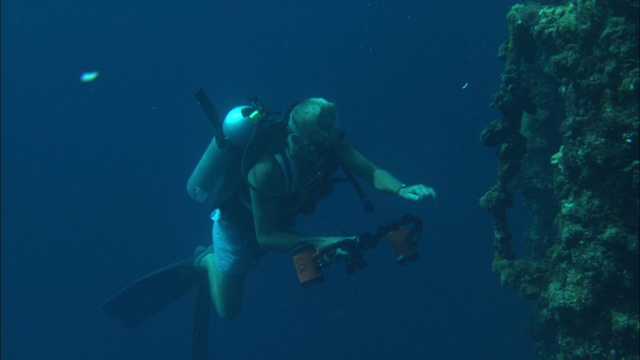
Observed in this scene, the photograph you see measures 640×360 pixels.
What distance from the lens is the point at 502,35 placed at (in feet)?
65.4

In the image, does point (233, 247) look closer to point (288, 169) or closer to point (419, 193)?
point (288, 169)

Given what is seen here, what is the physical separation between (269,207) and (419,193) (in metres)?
→ 1.40

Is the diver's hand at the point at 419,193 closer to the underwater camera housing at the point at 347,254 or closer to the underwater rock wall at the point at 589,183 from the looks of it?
the underwater camera housing at the point at 347,254

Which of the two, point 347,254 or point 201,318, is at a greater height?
point 201,318

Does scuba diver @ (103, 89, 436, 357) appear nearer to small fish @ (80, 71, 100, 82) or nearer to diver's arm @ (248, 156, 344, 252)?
diver's arm @ (248, 156, 344, 252)

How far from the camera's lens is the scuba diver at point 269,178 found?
13.3 feet

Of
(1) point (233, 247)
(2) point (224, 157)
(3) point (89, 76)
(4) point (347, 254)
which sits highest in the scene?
(3) point (89, 76)

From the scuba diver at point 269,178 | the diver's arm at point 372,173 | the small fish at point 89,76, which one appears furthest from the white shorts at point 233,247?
the small fish at point 89,76

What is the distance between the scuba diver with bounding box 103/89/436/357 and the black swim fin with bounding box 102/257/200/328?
5.49 ft

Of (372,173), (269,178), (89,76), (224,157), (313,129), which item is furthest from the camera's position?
(89,76)

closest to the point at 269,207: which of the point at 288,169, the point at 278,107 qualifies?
the point at 288,169

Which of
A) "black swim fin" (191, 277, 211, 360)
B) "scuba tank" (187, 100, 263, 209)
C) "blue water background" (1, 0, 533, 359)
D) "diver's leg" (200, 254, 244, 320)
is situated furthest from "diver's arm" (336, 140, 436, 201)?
"blue water background" (1, 0, 533, 359)

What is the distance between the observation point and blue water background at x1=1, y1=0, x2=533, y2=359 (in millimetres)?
17406

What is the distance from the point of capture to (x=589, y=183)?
13.6 ft
